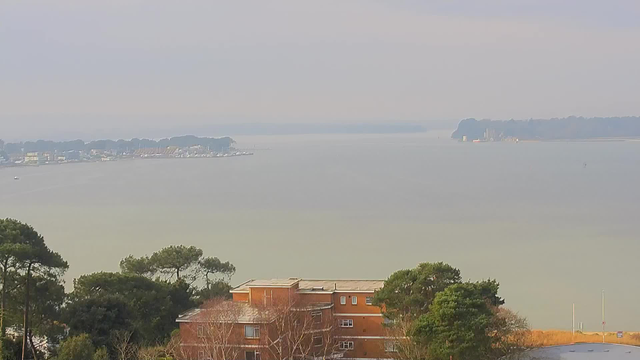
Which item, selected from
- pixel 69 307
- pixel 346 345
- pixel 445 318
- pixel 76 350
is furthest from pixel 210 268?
pixel 445 318

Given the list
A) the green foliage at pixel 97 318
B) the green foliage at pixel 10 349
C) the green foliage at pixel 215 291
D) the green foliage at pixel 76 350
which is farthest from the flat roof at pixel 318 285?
the green foliage at pixel 10 349

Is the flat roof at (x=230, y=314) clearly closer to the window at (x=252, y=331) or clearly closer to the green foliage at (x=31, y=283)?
the window at (x=252, y=331)

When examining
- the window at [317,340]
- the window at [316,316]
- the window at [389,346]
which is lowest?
the window at [389,346]

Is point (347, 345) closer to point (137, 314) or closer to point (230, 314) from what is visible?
point (230, 314)

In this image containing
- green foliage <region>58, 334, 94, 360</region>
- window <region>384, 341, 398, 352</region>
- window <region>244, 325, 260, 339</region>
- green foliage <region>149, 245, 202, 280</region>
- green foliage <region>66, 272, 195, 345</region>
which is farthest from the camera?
green foliage <region>149, 245, 202, 280</region>

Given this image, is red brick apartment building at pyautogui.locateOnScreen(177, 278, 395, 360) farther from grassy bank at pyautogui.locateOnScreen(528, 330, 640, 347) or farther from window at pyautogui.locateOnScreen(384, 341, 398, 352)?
grassy bank at pyautogui.locateOnScreen(528, 330, 640, 347)

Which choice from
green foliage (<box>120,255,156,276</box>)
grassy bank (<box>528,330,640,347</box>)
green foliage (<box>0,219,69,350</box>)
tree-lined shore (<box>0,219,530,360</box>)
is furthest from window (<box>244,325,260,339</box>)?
grassy bank (<box>528,330,640,347</box>)

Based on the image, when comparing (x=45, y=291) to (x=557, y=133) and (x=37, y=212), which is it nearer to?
(x=37, y=212)
